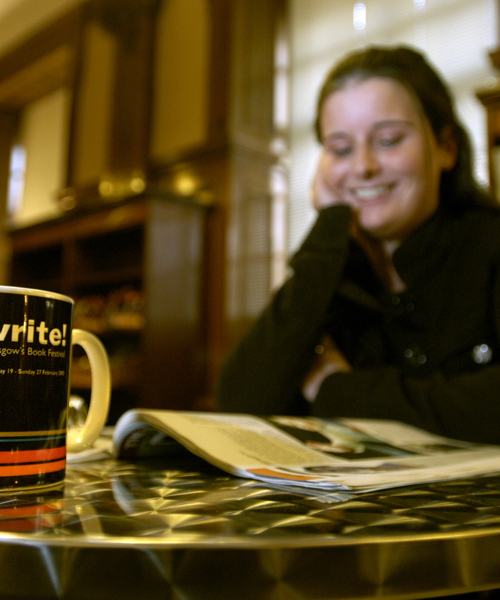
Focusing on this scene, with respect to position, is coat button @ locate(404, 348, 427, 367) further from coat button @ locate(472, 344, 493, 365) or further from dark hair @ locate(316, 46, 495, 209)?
dark hair @ locate(316, 46, 495, 209)

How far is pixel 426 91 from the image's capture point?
110 cm

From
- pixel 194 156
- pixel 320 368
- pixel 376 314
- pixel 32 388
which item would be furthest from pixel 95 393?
pixel 194 156

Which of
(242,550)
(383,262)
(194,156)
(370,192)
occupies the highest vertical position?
(194,156)

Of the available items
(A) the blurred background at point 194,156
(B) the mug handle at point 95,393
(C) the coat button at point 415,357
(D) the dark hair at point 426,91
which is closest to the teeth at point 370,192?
(D) the dark hair at point 426,91

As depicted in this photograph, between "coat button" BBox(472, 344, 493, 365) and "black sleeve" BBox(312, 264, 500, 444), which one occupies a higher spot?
"coat button" BBox(472, 344, 493, 365)

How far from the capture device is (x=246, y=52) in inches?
119

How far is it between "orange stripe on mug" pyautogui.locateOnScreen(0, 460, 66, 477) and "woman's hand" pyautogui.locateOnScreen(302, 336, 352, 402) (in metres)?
0.63

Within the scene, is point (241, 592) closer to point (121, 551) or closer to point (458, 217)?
point (121, 551)

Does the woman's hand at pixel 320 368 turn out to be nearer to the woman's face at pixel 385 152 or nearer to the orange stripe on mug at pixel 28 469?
the woman's face at pixel 385 152

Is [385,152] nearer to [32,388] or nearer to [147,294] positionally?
[32,388]

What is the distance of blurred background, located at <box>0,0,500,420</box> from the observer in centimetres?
271

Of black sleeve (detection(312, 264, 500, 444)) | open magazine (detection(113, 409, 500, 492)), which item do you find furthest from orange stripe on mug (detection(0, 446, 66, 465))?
black sleeve (detection(312, 264, 500, 444))

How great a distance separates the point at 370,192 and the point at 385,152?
8 cm

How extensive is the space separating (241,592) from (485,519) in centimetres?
15
